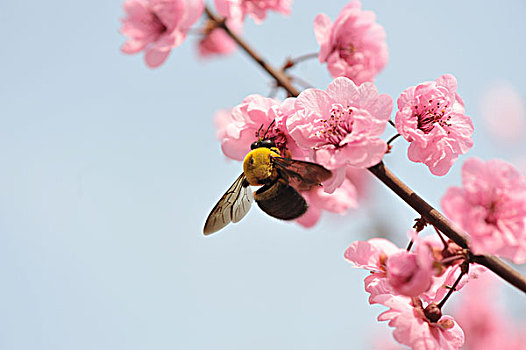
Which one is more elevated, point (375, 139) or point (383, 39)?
point (383, 39)

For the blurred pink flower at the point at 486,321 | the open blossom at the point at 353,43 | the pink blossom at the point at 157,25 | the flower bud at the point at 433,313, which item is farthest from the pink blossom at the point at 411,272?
the blurred pink flower at the point at 486,321

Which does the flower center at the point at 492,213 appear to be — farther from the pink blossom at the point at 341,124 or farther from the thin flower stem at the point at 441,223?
the pink blossom at the point at 341,124

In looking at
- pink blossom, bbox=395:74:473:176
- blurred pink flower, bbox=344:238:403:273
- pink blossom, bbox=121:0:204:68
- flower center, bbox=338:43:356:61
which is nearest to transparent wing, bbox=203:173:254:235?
blurred pink flower, bbox=344:238:403:273

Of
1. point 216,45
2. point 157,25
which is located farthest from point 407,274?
point 216,45

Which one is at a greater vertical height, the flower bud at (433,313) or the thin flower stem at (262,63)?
the thin flower stem at (262,63)

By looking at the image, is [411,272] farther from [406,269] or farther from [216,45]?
[216,45]

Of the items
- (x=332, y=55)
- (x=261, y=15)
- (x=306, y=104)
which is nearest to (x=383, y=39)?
(x=332, y=55)

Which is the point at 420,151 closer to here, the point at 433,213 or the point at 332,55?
the point at 433,213
